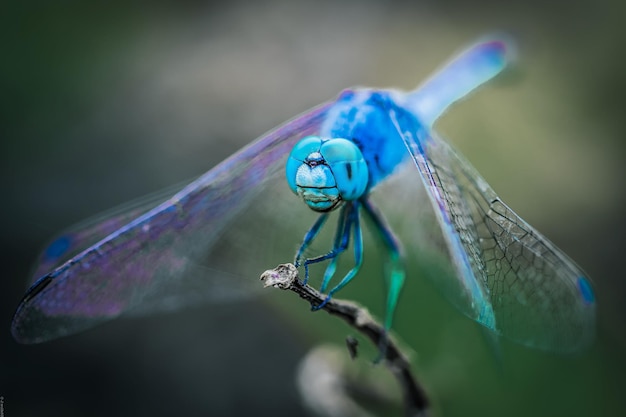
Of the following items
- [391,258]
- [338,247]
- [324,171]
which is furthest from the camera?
[391,258]

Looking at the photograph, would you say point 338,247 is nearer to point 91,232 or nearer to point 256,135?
point 91,232

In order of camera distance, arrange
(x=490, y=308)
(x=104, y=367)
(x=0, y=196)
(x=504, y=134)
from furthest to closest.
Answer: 1. (x=504, y=134)
2. (x=0, y=196)
3. (x=104, y=367)
4. (x=490, y=308)

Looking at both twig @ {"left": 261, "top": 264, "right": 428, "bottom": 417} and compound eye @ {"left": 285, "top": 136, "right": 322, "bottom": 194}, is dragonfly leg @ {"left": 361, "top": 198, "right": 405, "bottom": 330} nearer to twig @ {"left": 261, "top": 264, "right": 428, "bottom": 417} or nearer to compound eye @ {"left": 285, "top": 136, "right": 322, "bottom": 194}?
twig @ {"left": 261, "top": 264, "right": 428, "bottom": 417}

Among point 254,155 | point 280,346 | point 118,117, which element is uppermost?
point 118,117

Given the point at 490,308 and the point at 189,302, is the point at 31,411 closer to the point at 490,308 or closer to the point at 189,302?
the point at 189,302

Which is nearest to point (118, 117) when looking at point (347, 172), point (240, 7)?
point (240, 7)

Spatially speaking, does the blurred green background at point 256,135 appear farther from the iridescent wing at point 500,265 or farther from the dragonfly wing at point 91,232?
the dragonfly wing at point 91,232

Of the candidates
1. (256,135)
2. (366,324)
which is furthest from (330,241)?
(256,135)
